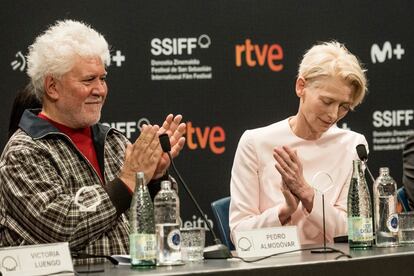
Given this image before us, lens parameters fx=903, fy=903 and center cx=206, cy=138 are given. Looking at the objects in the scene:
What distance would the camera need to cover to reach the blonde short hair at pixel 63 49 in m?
3.42

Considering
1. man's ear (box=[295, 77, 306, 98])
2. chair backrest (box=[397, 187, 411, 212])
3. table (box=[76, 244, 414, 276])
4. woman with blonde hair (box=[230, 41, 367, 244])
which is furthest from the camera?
chair backrest (box=[397, 187, 411, 212])

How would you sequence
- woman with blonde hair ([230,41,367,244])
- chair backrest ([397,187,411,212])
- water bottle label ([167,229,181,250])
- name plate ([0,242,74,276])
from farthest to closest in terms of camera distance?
chair backrest ([397,187,411,212]), woman with blonde hair ([230,41,367,244]), water bottle label ([167,229,181,250]), name plate ([0,242,74,276])

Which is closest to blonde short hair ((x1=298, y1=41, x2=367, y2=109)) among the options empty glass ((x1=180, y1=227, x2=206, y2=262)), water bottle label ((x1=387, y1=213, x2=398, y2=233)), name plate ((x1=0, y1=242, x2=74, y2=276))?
water bottle label ((x1=387, y1=213, x2=398, y2=233))

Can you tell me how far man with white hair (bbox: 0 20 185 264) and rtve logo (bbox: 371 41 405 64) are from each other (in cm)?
271

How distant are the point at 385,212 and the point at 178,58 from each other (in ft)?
8.31

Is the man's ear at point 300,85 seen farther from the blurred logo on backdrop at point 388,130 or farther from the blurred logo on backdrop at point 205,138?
the blurred logo on backdrop at point 388,130

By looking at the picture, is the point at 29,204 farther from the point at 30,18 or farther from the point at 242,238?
the point at 30,18

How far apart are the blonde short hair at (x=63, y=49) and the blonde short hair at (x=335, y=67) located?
91cm

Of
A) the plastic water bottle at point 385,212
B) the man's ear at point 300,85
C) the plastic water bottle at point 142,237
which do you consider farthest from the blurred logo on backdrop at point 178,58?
the plastic water bottle at point 142,237

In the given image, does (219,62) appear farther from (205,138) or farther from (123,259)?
(123,259)

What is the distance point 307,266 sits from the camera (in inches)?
106

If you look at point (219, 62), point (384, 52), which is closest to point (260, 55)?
point (219, 62)

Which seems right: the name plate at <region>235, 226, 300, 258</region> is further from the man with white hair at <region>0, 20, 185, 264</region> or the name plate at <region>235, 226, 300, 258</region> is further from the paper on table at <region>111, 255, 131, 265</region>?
the man with white hair at <region>0, 20, 185, 264</region>

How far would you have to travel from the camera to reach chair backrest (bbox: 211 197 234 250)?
13.2 ft
